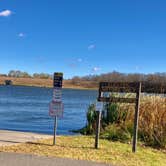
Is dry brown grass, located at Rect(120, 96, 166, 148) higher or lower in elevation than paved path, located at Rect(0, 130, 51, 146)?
higher

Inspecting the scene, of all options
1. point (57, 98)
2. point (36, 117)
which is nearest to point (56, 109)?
point (57, 98)

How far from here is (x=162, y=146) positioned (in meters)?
12.7

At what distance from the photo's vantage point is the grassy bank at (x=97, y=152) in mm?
9984

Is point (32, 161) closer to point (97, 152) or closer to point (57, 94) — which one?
point (97, 152)

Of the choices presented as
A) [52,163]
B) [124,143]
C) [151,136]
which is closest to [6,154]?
[52,163]

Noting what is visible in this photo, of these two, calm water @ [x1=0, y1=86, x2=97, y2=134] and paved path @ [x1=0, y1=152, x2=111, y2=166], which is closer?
paved path @ [x1=0, y1=152, x2=111, y2=166]

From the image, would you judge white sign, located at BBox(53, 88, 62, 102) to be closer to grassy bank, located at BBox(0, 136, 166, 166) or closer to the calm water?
grassy bank, located at BBox(0, 136, 166, 166)

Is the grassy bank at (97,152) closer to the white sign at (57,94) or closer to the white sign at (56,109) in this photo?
the white sign at (56,109)

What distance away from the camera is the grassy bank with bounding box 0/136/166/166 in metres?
9.98

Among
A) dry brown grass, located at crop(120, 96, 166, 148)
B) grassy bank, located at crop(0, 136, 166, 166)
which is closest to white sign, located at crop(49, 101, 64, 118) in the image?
grassy bank, located at crop(0, 136, 166, 166)

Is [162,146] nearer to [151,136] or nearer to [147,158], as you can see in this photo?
[151,136]

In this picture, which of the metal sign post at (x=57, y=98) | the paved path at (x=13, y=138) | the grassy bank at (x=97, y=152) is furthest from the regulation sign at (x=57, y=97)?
the paved path at (x=13, y=138)

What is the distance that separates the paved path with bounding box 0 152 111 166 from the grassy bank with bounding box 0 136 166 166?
46 centimetres

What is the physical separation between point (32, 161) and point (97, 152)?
6.97 ft
